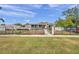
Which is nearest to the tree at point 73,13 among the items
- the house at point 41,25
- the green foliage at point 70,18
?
the green foliage at point 70,18

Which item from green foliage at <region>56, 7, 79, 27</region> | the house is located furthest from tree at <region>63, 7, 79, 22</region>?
the house

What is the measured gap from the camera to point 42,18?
3.13 m

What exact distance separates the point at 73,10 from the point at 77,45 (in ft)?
1.35

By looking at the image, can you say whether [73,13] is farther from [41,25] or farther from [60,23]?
[41,25]

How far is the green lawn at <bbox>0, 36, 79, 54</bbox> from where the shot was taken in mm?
3100

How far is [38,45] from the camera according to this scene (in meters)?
3.13

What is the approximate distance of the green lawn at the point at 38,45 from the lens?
10.2 feet

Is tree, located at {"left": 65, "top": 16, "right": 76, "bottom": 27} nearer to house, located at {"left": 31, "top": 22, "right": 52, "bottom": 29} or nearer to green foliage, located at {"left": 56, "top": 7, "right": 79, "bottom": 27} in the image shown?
green foliage, located at {"left": 56, "top": 7, "right": 79, "bottom": 27}

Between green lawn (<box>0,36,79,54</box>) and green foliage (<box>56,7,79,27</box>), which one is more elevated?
green foliage (<box>56,7,79,27</box>)

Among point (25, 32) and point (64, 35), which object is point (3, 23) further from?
point (64, 35)

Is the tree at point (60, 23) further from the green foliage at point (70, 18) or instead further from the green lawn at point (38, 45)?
the green lawn at point (38, 45)

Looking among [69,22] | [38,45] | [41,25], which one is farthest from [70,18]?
[38,45]

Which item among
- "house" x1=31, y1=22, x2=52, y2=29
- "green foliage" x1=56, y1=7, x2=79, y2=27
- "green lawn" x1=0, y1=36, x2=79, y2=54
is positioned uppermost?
"green foliage" x1=56, y1=7, x2=79, y2=27
